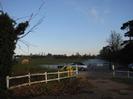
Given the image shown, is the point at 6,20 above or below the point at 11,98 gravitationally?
above

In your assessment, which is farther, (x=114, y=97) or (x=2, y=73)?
(x=2, y=73)

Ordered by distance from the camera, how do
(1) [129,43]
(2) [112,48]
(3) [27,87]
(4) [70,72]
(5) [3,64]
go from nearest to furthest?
(5) [3,64] < (3) [27,87] < (4) [70,72] < (1) [129,43] < (2) [112,48]

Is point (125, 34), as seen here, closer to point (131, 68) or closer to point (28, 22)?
point (131, 68)

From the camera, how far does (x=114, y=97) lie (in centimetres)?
1525

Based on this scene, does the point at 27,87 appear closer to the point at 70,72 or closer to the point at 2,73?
the point at 2,73

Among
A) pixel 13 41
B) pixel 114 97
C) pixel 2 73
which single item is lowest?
pixel 114 97

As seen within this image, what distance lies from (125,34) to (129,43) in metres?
5.45

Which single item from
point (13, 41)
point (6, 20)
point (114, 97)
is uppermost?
point (6, 20)

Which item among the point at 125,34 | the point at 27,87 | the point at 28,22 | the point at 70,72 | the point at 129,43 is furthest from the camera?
the point at 125,34

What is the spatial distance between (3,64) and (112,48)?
7052 cm

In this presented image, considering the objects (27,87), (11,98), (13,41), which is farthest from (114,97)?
(13,41)

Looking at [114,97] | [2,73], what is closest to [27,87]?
[2,73]

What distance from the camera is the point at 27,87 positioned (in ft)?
64.3

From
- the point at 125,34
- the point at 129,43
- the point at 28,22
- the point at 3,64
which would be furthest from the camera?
the point at 125,34
